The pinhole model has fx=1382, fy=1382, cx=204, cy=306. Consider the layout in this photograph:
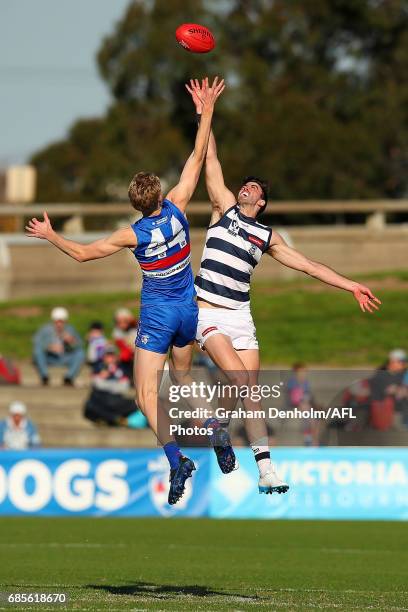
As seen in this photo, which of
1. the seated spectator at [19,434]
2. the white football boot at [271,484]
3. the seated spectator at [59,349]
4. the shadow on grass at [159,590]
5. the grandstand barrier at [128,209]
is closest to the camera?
the white football boot at [271,484]

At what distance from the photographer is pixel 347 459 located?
2000 cm

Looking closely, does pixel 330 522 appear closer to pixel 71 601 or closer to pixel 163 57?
pixel 71 601

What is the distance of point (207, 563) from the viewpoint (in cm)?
1612

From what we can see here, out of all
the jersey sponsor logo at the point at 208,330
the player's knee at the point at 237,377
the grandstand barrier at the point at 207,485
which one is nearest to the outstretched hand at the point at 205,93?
the jersey sponsor logo at the point at 208,330

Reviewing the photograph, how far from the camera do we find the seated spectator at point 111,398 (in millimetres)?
22484

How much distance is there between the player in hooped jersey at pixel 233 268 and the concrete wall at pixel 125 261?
18775 mm

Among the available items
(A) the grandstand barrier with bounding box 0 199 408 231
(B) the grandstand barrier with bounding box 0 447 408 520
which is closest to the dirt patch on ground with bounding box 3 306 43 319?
(A) the grandstand barrier with bounding box 0 199 408 231

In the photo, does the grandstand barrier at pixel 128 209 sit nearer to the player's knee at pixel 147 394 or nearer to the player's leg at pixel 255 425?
the player's leg at pixel 255 425

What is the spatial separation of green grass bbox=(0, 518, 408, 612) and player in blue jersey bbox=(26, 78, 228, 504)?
1540 mm

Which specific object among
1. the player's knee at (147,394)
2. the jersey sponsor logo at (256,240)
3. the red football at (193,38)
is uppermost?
the red football at (193,38)

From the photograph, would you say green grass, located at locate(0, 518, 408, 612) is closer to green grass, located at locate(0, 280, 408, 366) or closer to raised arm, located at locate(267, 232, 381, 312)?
raised arm, located at locate(267, 232, 381, 312)

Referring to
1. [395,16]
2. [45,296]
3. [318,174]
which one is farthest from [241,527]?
[395,16]

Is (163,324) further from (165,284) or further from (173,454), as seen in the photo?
(173,454)

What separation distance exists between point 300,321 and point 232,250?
19174 millimetres
